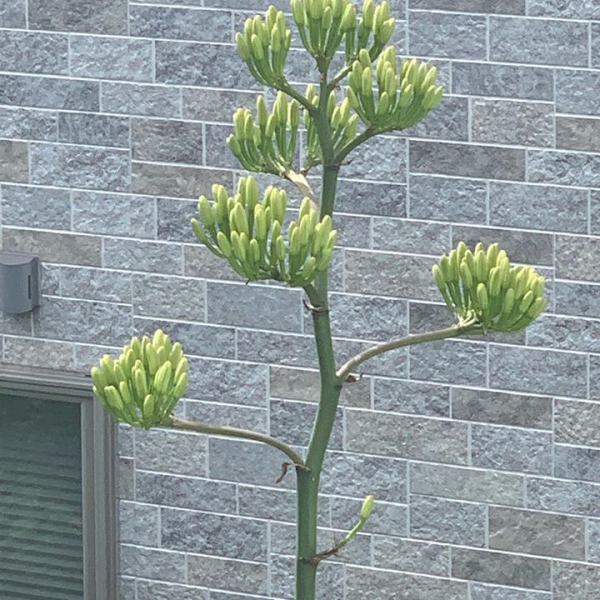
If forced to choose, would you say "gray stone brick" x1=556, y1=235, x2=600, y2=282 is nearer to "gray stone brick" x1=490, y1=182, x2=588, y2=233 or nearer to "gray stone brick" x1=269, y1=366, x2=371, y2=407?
"gray stone brick" x1=490, y1=182, x2=588, y2=233

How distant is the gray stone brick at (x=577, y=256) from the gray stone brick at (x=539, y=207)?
0.03 m

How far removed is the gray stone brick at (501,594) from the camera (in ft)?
15.8

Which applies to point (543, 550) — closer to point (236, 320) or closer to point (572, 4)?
point (236, 320)

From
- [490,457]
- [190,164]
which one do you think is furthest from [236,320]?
[490,457]

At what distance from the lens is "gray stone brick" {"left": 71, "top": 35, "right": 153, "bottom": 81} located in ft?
16.2

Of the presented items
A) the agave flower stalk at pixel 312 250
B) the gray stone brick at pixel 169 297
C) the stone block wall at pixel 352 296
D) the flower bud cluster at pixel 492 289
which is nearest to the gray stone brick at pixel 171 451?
the stone block wall at pixel 352 296

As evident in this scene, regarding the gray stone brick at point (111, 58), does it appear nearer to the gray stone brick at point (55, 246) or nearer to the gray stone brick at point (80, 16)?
the gray stone brick at point (80, 16)

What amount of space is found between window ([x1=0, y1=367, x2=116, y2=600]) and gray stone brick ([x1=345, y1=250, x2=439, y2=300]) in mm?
910

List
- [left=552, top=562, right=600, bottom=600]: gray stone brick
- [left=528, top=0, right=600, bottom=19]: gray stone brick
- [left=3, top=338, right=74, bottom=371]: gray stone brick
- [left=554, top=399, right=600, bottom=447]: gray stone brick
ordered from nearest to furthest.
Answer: [left=528, top=0, right=600, bottom=19]: gray stone brick, [left=554, top=399, right=600, bottom=447]: gray stone brick, [left=552, top=562, right=600, bottom=600]: gray stone brick, [left=3, top=338, right=74, bottom=371]: gray stone brick

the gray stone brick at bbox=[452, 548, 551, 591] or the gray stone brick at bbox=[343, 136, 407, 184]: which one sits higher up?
the gray stone brick at bbox=[343, 136, 407, 184]

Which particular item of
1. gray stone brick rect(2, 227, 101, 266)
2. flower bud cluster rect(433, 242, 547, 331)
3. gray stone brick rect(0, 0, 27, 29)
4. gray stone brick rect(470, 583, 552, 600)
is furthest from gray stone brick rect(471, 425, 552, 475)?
flower bud cluster rect(433, 242, 547, 331)

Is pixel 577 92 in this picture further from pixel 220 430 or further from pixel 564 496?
pixel 220 430

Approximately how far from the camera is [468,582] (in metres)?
4.87

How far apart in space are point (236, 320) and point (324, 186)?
6.72 ft
